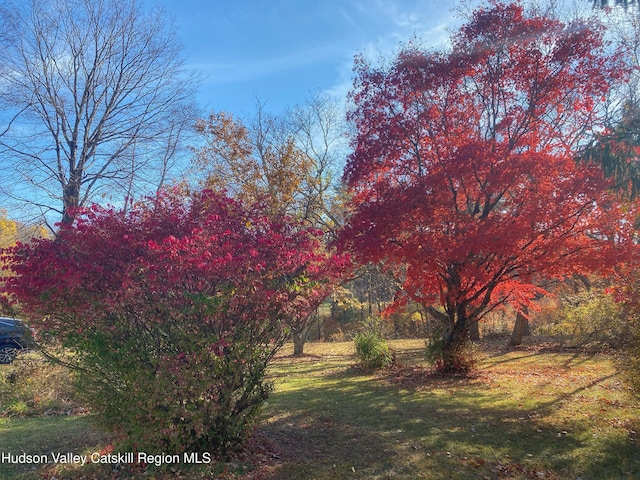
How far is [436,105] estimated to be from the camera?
9.03 meters

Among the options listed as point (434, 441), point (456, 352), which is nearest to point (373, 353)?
point (456, 352)

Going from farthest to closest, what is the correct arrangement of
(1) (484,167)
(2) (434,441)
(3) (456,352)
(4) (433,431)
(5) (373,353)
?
1. (5) (373,353)
2. (3) (456,352)
3. (1) (484,167)
4. (4) (433,431)
5. (2) (434,441)

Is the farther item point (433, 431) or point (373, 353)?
point (373, 353)

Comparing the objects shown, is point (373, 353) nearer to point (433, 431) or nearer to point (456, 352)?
point (456, 352)

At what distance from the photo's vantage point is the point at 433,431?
5773mm

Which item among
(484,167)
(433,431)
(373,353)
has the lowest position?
(433,431)

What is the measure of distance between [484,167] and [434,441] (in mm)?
5140

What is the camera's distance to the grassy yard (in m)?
4.45

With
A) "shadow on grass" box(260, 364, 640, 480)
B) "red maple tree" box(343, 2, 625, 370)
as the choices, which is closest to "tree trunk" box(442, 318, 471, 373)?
"red maple tree" box(343, 2, 625, 370)

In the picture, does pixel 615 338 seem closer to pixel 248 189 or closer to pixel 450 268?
pixel 450 268

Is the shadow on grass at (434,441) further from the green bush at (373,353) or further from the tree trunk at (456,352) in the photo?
the green bush at (373,353)

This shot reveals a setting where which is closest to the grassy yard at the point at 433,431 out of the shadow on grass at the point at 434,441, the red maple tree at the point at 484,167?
the shadow on grass at the point at 434,441

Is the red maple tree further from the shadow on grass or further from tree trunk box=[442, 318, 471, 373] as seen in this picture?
the shadow on grass

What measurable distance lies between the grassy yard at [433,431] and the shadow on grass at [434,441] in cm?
1
